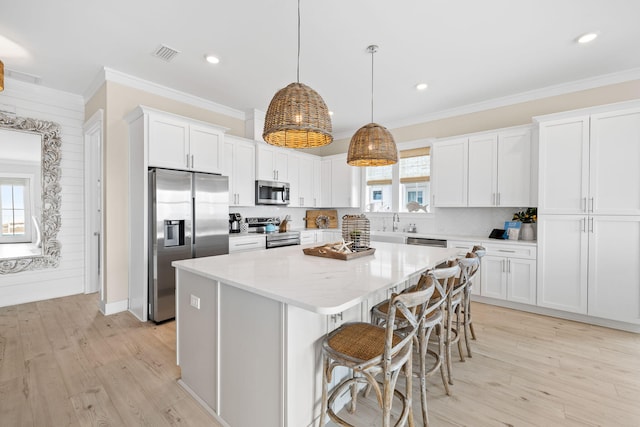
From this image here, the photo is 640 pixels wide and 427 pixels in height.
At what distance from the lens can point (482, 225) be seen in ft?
14.6

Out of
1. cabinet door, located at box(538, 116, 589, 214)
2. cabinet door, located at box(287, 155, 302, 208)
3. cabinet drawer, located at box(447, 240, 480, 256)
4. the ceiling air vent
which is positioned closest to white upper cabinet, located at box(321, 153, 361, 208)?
cabinet door, located at box(287, 155, 302, 208)

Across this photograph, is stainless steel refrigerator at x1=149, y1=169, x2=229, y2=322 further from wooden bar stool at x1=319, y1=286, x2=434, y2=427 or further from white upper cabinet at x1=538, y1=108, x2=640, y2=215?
white upper cabinet at x1=538, y1=108, x2=640, y2=215

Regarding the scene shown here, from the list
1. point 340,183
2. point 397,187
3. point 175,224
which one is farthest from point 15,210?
point 397,187

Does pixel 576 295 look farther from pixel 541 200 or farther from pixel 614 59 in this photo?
Answer: pixel 614 59

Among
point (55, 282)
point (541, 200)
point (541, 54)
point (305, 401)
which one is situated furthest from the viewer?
point (55, 282)

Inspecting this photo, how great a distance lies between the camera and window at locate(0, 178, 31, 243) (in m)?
3.69

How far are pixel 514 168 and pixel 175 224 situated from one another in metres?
4.47

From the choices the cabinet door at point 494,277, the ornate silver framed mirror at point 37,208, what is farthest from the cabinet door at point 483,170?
the ornate silver framed mirror at point 37,208

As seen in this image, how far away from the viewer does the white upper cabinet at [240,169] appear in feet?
14.4

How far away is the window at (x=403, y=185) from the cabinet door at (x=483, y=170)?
774 millimetres

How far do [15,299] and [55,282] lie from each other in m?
0.42

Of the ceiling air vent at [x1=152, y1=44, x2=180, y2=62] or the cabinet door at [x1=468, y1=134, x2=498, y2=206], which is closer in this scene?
the ceiling air vent at [x1=152, y1=44, x2=180, y2=62]

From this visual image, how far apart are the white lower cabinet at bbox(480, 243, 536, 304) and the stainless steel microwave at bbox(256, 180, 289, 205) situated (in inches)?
130

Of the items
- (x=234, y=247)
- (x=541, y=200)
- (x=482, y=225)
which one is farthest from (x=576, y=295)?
(x=234, y=247)
